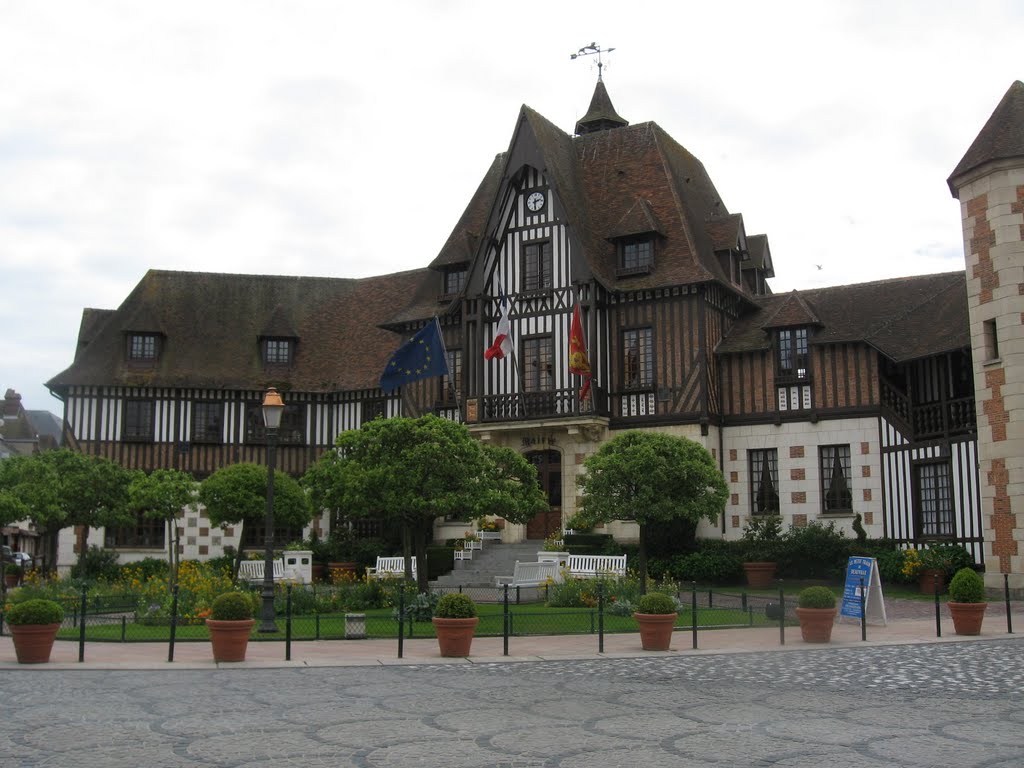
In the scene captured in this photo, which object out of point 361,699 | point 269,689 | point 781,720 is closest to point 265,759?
point 361,699

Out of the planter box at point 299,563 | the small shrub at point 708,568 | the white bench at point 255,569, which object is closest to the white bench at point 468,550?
the planter box at point 299,563

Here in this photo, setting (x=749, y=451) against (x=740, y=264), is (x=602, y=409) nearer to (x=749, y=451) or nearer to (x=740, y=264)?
(x=749, y=451)

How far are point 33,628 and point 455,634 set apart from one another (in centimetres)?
551

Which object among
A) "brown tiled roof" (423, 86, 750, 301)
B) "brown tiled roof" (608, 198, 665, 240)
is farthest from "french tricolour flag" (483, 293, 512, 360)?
"brown tiled roof" (608, 198, 665, 240)

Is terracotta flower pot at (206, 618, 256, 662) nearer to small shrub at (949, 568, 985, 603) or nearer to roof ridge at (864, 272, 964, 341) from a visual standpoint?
small shrub at (949, 568, 985, 603)

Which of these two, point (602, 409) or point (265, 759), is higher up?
point (602, 409)

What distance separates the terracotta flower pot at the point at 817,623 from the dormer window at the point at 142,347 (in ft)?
83.4

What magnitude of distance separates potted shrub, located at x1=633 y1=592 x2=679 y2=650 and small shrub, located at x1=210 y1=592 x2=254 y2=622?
220 inches

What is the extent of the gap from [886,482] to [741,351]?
5.19m

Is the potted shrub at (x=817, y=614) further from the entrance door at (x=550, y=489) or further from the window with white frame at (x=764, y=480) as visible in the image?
the entrance door at (x=550, y=489)

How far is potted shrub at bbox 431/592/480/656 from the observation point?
15172 millimetres

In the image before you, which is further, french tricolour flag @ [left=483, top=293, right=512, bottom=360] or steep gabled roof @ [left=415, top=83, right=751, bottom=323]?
steep gabled roof @ [left=415, top=83, right=751, bottom=323]

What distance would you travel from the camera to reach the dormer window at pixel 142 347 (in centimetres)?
3588

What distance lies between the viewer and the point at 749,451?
3016 cm
